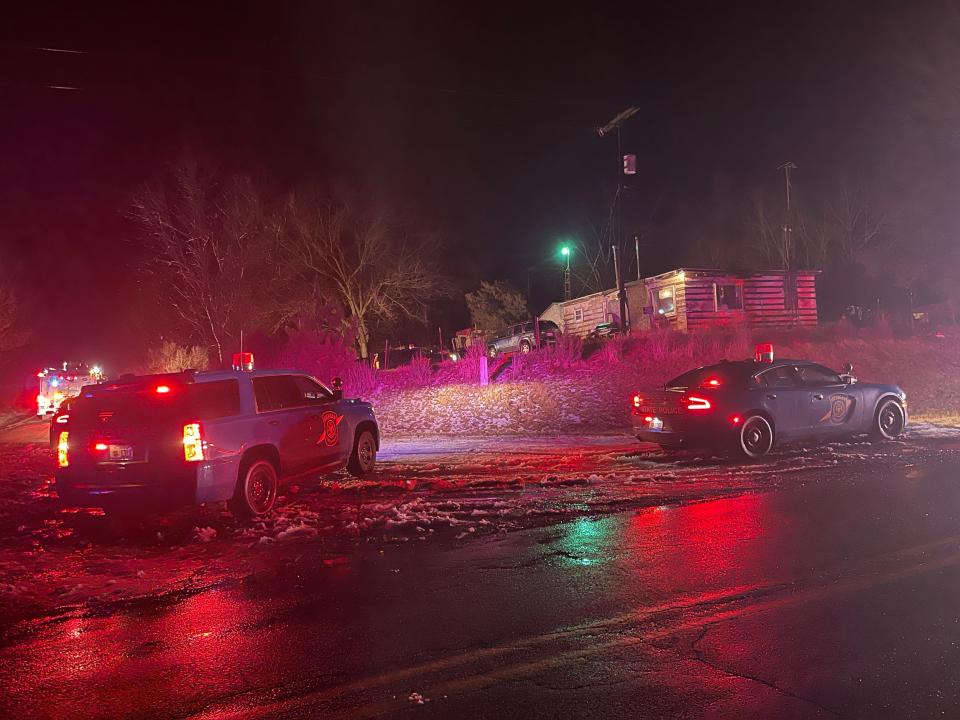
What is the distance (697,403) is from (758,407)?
3.33ft

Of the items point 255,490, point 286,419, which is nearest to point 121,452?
point 255,490

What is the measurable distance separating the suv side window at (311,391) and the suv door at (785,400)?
6663 mm

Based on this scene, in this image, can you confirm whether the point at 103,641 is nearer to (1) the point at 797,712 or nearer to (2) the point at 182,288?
(1) the point at 797,712

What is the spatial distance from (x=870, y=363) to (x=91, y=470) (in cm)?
2192

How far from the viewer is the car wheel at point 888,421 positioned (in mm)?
12477

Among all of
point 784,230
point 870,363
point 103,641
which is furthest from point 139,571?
point 784,230

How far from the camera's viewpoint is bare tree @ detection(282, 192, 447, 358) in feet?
124

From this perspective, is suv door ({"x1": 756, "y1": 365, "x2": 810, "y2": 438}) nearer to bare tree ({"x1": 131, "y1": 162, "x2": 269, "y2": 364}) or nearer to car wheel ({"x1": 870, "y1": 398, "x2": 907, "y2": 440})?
car wheel ({"x1": 870, "y1": 398, "x2": 907, "y2": 440})

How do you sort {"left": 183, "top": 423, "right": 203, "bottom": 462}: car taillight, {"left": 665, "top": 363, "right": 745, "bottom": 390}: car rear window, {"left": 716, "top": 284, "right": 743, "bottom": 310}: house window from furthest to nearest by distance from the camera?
{"left": 716, "top": 284, "right": 743, "bottom": 310}: house window, {"left": 665, "top": 363, "right": 745, "bottom": 390}: car rear window, {"left": 183, "top": 423, "right": 203, "bottom": 462}: car taillight

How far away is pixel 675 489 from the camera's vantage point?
8.90m

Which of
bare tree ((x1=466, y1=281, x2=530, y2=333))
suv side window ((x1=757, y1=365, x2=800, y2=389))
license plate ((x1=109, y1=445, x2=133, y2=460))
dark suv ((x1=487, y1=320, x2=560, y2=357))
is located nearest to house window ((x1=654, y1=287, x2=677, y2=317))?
dark suv ((x1=487, y1=320, x2=560, y2=357))

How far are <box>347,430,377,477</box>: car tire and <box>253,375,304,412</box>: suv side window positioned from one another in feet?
5.71

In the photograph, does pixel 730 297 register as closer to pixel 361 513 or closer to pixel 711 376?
pixel 711 376

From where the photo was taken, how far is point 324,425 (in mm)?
9734
